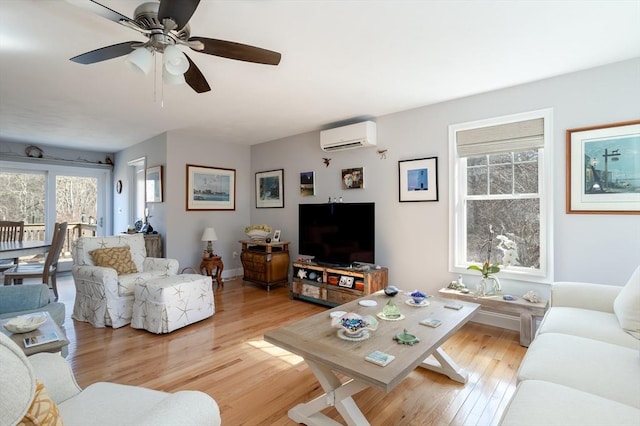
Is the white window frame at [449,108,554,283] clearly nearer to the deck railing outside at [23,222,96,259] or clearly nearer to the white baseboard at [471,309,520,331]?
the white baseboard at [471,309,520,331]

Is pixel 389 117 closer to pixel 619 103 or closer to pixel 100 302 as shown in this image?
pixel 619 103

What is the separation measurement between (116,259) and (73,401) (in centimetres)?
257

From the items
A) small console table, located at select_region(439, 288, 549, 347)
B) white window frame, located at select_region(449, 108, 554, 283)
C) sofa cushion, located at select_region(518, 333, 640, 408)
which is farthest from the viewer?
white window frame, located at select_region(449, 108, 554, 283)

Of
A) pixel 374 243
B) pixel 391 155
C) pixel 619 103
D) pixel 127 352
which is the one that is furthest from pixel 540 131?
pixel 127 352

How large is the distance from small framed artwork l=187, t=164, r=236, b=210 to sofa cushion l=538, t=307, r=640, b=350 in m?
4.61

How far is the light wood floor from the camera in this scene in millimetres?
1828

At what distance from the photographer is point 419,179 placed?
3590 mm

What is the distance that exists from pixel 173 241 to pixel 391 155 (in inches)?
134

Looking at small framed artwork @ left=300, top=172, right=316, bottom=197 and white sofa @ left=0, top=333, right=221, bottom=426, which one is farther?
small framed artwork @ left=300, top=172, right=316, bottom=197

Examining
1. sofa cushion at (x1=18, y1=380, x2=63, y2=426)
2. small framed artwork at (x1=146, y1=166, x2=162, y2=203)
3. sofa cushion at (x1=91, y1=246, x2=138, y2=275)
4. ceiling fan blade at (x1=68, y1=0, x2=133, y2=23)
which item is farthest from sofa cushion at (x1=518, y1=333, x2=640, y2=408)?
small framed artwork at (x1=146, y1=166, x2=162, y2=203)

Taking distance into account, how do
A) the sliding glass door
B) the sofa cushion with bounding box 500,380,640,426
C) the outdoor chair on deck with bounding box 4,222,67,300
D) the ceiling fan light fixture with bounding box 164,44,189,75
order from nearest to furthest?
the sofa cushion with bounding box 500,380,640,426
the ceiling fan light fixture with bounding box 164,44,189,75
the outdoor chair on deck with bounding box 4,222,67,300
the sliding glass door

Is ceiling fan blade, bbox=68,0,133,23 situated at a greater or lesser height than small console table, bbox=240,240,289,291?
greater

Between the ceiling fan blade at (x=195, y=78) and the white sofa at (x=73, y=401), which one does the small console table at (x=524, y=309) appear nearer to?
the white sofa at (x=73, y=401)

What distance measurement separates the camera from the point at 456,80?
9.34 ft
